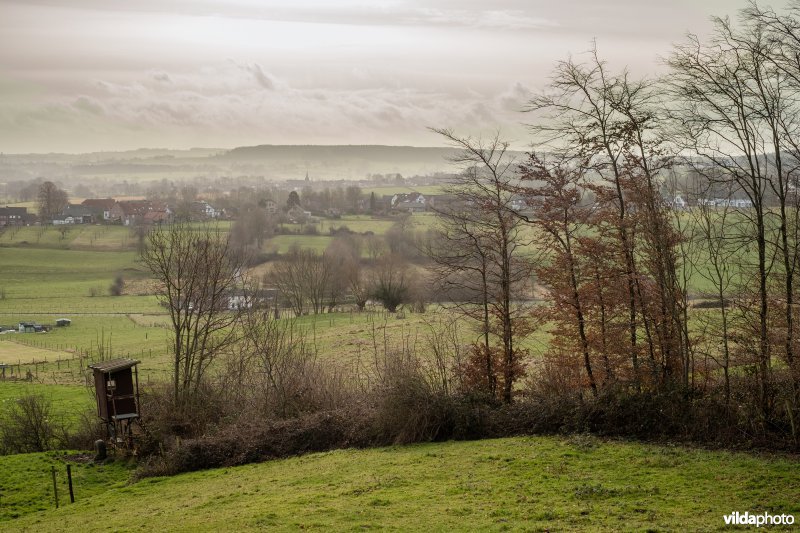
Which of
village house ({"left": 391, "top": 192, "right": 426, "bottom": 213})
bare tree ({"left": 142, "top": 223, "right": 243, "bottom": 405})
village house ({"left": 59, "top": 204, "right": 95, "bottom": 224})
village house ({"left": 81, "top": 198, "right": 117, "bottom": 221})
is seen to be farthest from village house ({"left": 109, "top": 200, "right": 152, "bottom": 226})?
bare tree ({"left": 142, "top": 223, "right": 243, "bottom": 405})

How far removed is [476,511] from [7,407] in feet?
111

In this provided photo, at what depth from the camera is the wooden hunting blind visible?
3148cm

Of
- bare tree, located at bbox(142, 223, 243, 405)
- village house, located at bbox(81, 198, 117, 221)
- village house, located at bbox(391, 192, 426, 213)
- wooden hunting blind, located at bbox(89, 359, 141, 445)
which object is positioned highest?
village house, located at bbox(81, 198, 117, 221)

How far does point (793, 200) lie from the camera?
A: 70.3ft

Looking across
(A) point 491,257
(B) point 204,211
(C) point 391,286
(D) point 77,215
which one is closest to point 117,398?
(A) point 491,257

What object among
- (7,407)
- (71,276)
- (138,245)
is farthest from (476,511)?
(138,245)

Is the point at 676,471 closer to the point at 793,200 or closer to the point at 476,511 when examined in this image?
the point at 476,511

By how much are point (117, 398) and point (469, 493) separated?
19.8 meters

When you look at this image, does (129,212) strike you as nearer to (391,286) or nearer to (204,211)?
(204,211)

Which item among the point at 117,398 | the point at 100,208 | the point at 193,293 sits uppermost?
the point at 100,208

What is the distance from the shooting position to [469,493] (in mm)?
17703

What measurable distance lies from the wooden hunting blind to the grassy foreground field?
7457 mm

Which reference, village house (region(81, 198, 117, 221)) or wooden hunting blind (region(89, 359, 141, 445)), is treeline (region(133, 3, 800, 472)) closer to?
wooden hunting blind (region(89, 359, 141, 445))

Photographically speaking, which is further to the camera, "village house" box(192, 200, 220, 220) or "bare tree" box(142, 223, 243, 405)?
"village house" box(192, 200, 220, 220)
